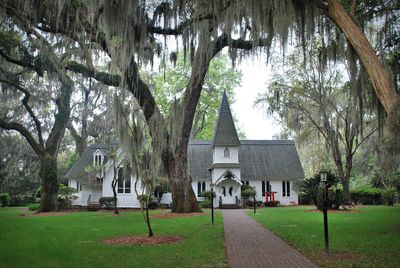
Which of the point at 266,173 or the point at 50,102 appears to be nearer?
the point at 50,102

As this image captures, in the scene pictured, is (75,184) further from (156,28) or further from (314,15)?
(314,15)

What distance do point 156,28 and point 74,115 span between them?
87.4ft

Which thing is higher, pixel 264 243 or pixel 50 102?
pixel 50 102

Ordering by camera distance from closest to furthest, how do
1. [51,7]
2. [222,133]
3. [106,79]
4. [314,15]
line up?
[314,15], [51,7], [106,79], [222,133]

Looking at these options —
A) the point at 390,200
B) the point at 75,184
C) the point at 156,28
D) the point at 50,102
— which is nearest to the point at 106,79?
the point at 156,28

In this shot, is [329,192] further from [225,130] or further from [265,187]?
[225,130]

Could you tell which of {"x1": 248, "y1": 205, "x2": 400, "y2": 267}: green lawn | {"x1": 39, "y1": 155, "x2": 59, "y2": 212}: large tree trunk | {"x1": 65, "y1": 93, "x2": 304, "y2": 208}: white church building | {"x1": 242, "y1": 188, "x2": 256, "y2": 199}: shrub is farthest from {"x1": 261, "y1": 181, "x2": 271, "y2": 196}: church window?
{"x1": 248, "y1": 205, "x2": 400, "y2": 267}: green lawn

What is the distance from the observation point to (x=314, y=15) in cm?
1041

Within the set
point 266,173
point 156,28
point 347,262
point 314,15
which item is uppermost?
point 156,28

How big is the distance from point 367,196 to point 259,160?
10418 mm

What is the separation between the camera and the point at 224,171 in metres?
35.2

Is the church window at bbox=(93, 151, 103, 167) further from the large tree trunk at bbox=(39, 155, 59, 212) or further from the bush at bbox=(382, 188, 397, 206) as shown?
the bush at bbox=(382, 188, 397, 206)

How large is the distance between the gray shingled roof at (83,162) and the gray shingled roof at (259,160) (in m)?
8.33

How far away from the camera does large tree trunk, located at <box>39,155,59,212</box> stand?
88.5 ft
